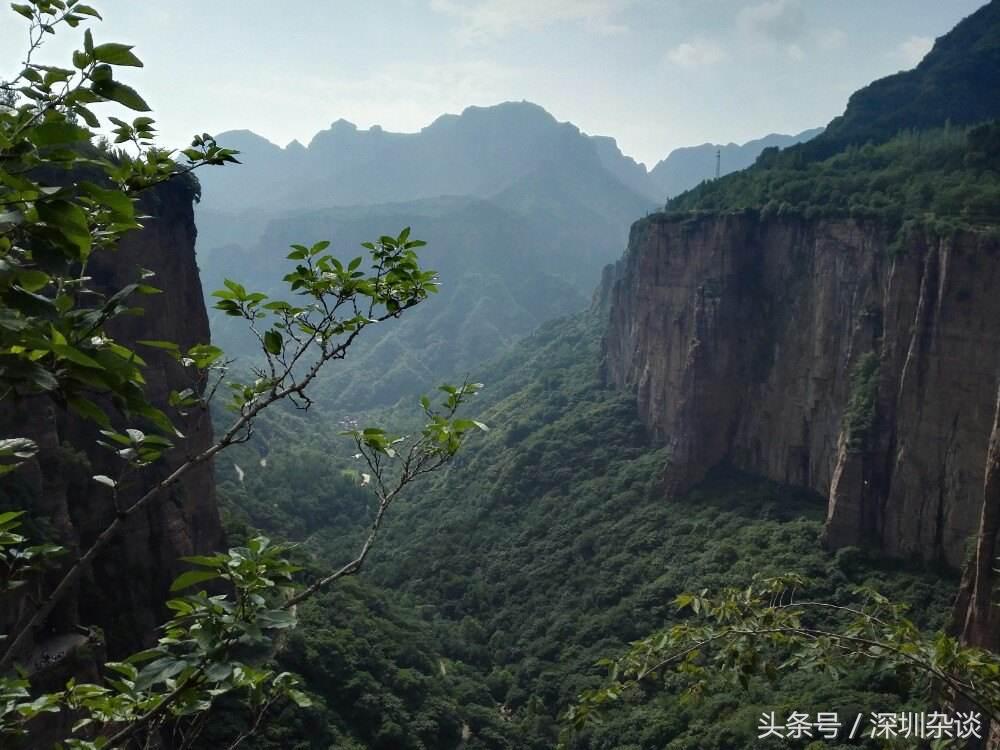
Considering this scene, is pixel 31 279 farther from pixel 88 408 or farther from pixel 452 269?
pixel 452 269

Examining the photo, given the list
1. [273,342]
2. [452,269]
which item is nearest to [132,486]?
[273,342]

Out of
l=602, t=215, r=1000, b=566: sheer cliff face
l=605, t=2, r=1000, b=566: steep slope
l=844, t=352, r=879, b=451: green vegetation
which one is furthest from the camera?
l=844, t=352, r=879, b=451: green vegetation

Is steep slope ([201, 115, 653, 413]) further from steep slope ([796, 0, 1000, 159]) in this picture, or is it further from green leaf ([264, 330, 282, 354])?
green leaf ([264, 330, 282, 354])

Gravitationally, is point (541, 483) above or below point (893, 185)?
below

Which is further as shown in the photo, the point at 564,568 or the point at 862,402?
the point at 564,568

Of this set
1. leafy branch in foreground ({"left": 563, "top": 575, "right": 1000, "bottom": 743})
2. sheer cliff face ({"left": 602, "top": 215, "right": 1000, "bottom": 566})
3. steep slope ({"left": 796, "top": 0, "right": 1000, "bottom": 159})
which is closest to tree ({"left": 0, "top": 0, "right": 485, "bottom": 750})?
Answer: leafy branch in foreground ({"left": 563, "top": 575, "right": 1000, "bottom": 743})

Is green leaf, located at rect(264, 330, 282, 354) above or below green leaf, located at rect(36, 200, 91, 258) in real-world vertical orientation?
below

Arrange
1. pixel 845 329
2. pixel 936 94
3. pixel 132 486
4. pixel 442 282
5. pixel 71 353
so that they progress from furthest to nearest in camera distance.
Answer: pixel 442 282, pixel 936 94, pixel 845 329, pixel 132 486, pixel 71 353

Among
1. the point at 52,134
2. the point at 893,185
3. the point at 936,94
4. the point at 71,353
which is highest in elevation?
the point at 936,94
